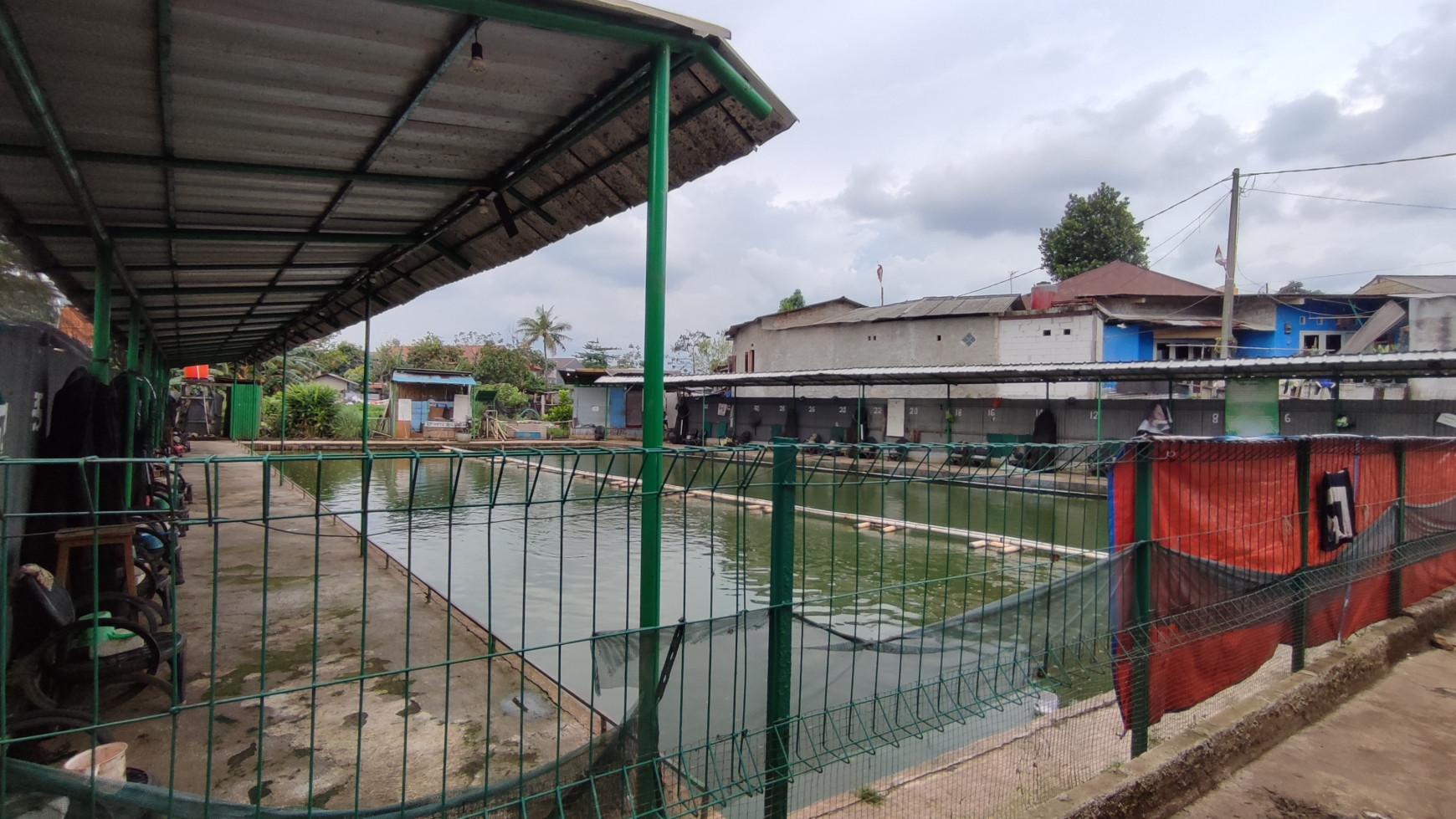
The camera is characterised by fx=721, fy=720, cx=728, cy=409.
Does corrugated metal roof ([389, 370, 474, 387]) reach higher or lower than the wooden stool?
higher

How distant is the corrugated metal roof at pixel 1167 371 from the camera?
10656mm

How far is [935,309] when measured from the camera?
22.8 metres

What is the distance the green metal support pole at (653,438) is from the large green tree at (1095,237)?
34.7m

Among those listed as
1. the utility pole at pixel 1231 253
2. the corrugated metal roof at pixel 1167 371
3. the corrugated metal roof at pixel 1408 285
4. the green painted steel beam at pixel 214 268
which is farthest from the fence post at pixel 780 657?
the corrugated metal roof at pixel 1408 285

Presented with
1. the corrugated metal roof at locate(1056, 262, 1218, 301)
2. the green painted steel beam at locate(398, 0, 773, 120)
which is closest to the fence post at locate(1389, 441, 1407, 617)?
the green painted steel beam at locate(398, 0, 773, 120)

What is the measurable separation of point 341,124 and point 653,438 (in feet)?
5.65

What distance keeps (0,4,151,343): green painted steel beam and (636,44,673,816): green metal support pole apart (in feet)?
5.68

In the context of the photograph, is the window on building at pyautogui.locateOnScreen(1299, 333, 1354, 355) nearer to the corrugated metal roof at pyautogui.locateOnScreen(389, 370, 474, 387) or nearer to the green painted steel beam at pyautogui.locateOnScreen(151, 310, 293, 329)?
the green painted steel beam at pyautogui.locateOnScreen(151, 310, 293, 329)

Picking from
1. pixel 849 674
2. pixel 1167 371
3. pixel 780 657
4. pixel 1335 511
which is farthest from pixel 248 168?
pixel 1167 371

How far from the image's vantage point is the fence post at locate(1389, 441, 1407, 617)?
480 cm

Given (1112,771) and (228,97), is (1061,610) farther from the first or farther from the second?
(228,97)

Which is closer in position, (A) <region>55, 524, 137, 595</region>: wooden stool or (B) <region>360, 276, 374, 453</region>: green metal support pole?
(A) <region>55, 524, 137, 595</region>: wooden stool

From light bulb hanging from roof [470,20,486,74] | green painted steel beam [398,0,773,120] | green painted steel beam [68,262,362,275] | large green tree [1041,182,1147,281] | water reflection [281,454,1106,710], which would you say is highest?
large green tree [1041,182,1147,281]

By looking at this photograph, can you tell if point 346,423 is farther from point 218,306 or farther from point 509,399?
point 218,306
